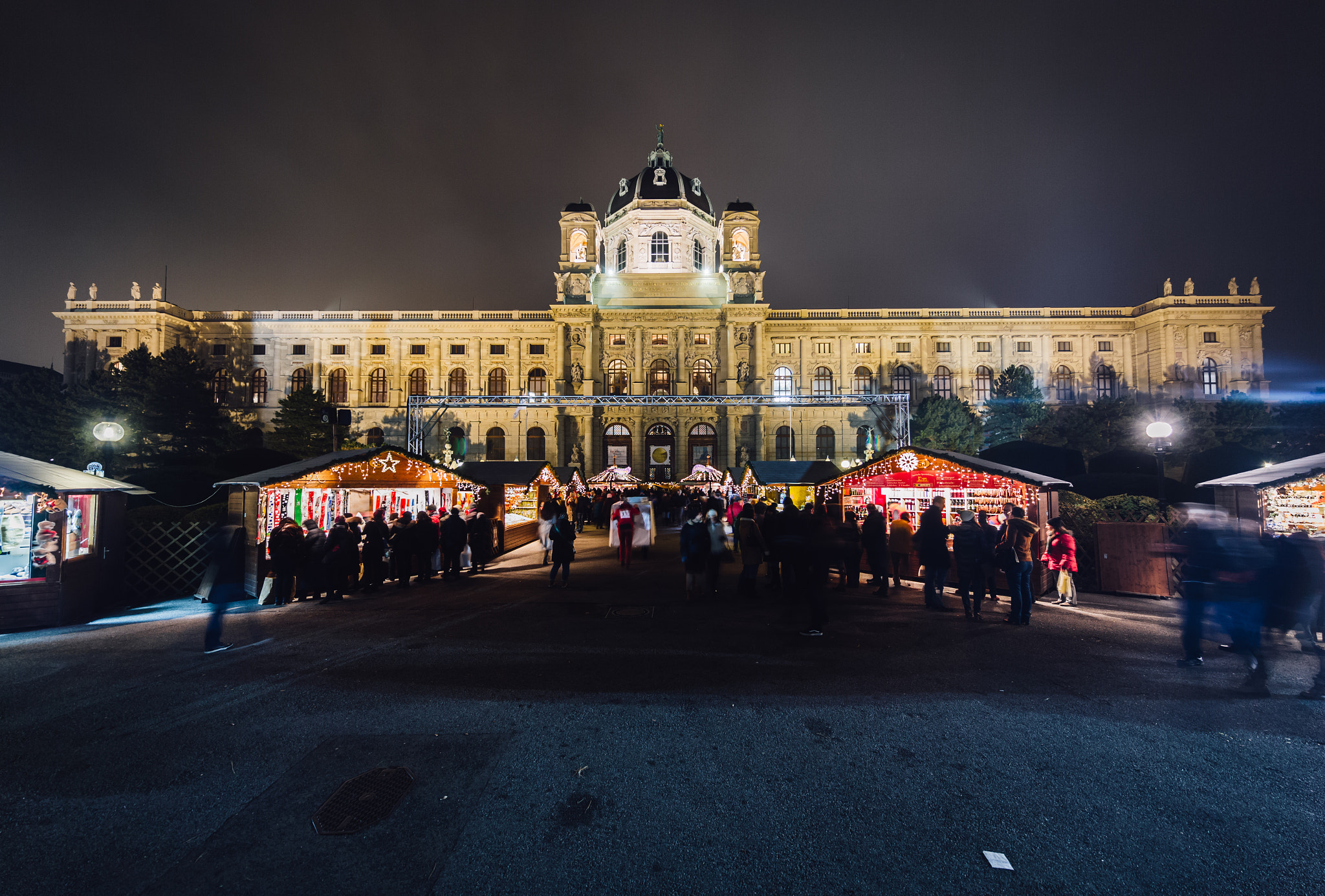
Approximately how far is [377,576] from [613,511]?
6.02m

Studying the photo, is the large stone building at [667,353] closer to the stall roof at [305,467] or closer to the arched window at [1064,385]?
the arched window at [1064,385]

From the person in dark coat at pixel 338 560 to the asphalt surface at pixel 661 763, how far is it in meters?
2.57

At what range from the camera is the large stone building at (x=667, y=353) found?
44656 mm

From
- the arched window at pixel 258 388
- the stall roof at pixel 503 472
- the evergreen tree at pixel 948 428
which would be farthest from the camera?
the arched window at pixel 258 388

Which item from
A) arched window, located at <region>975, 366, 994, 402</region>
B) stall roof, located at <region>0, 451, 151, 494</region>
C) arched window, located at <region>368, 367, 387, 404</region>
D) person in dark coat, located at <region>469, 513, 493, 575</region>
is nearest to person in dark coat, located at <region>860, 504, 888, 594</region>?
person in dark coat, located at <region>469, 513, 493, 575</region>

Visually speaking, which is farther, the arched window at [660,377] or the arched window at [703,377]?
the arched window at [660,377]

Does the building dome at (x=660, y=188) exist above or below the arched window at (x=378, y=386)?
above

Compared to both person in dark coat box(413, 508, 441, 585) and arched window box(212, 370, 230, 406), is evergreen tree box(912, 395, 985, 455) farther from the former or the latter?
arched window box(212, 370, 230, 406)

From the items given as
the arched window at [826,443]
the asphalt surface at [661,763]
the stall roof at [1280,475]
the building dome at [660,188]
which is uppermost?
the building dome at [660,188]

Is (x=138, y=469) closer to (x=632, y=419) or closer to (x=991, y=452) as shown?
(x=632, y=419)

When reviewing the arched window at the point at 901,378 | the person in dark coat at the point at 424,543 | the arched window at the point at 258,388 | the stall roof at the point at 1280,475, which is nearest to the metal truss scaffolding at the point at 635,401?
the arched window at the point at 901,378

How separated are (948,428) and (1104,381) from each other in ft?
67.9

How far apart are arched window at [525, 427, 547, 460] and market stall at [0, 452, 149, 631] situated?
37916 mm

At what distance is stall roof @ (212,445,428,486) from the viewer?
10.2m
